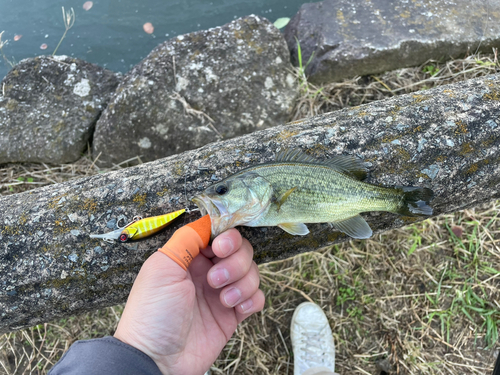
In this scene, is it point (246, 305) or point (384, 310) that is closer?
point (246, 305)

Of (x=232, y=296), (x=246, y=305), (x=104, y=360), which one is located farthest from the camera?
(x=246, y=305)

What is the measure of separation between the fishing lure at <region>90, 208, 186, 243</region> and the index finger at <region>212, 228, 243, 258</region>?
404 mm

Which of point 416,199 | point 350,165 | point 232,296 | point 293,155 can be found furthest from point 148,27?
point 416,199

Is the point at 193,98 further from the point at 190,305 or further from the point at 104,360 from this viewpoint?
the point at 104,360

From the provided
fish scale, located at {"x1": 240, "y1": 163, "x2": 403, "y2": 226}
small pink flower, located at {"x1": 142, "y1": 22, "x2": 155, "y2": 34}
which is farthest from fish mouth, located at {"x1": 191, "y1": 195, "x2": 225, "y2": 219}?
small pink flower, located at {"x1": 142, "y1": 22, "x2": 155, "y2": 34}

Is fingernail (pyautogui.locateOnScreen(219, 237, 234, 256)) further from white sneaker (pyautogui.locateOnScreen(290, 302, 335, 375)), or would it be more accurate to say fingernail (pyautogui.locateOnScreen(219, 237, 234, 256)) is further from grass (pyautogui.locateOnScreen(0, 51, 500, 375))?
white sneaker (pyautogui.locateOnScreen(290, 302, 335, 375))

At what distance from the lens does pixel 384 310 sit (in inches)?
135

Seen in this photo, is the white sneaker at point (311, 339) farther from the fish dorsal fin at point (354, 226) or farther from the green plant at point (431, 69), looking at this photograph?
the green plant at point (431, 69)

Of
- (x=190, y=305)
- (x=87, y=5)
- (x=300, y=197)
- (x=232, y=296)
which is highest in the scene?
(x=87, y=5)

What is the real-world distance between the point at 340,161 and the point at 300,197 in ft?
1.49

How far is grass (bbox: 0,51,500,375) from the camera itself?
10.9 ft

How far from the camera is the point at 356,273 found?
3572 millimetres

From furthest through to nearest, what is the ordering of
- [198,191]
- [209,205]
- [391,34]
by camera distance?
[391,34]
[198,191]
[209,205]

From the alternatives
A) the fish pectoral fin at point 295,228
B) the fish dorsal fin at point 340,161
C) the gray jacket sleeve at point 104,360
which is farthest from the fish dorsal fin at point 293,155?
the gray jacket sleeve at point 104,360
